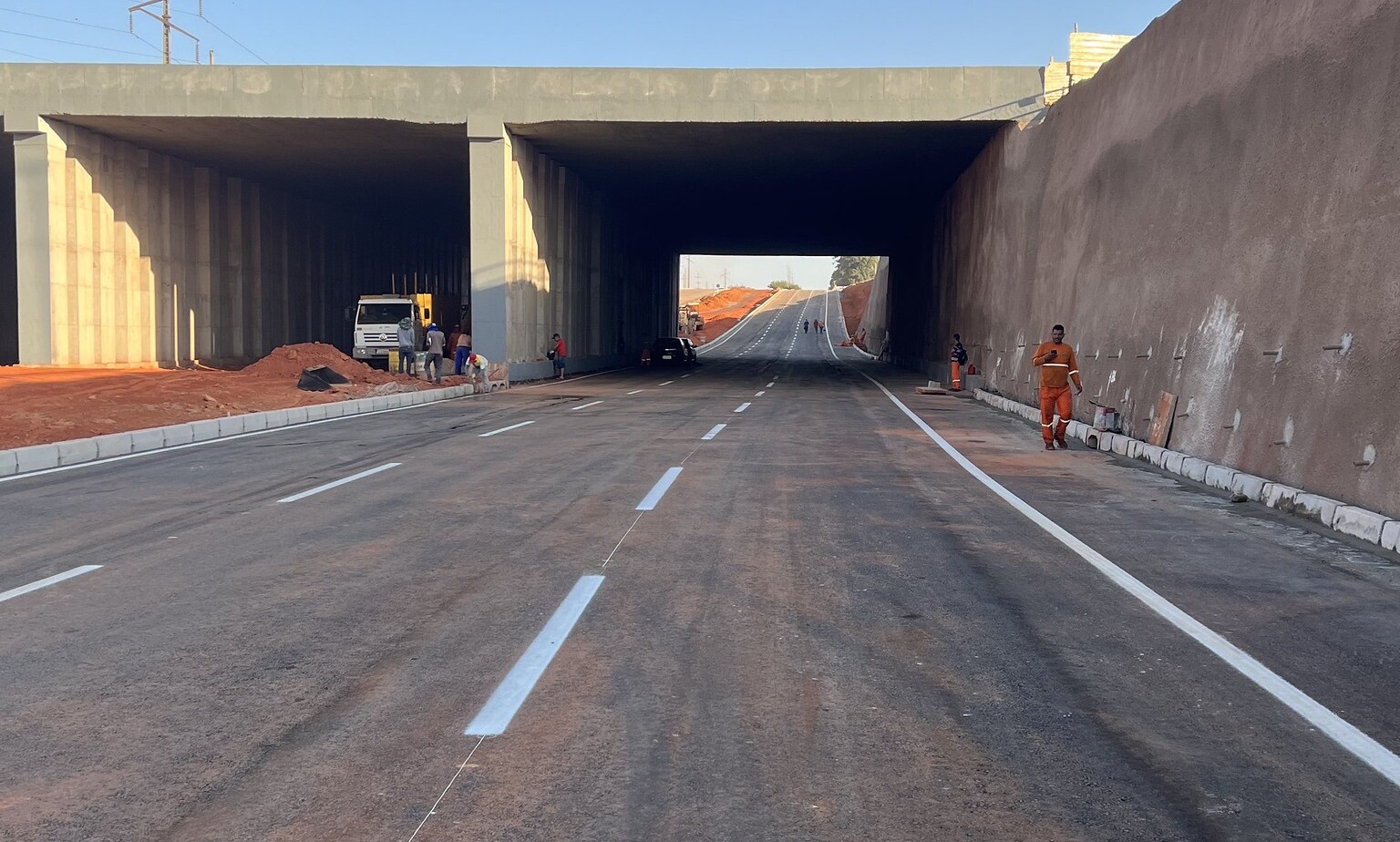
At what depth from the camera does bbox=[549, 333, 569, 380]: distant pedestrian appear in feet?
117

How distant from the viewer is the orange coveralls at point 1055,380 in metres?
14.3

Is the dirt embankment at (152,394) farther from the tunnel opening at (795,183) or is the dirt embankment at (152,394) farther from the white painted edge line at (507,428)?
the tunnel opening at (795,183)

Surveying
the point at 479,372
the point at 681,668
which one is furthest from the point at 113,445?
the point at 479,372

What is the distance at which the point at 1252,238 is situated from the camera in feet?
40.0

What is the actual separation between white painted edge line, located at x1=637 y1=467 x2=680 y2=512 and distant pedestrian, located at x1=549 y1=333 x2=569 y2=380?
80.6ft

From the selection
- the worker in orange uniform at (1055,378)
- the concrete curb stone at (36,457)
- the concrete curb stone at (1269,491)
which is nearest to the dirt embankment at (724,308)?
the worker in orange uniform at (1055,378)

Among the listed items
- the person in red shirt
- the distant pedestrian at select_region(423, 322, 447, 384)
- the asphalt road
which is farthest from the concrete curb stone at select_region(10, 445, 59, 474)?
the person in red shirt

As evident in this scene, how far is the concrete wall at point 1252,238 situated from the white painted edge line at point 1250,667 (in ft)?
9.80

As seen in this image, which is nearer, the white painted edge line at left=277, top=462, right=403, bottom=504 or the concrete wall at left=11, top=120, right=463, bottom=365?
the white painted edge line at left=277, top=462, right=403, bottom=504

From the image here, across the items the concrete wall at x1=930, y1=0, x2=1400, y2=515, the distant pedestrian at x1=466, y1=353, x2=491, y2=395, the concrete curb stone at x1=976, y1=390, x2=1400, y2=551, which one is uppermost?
the concrete wall at x1=930, y1=0, x2=1400, y2=515

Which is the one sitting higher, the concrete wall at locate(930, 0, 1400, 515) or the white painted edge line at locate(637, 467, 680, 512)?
the concrete wall at locate(930, 0, 1400, 515)

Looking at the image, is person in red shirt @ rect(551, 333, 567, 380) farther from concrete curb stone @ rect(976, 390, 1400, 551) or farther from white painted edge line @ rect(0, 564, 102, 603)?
white painted edge line @ rect(0, 564, 102, 603)

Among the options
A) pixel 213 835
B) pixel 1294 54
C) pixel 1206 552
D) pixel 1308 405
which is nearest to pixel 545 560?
pixel 213 835

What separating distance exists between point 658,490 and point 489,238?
2271cm
